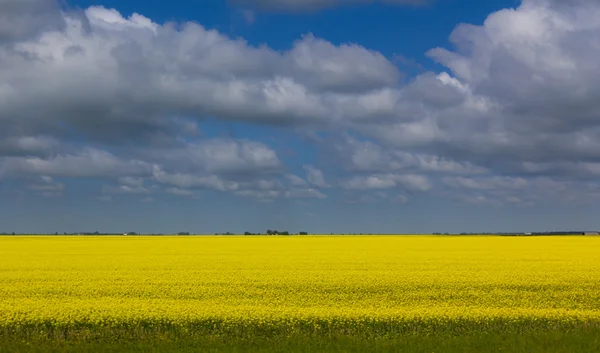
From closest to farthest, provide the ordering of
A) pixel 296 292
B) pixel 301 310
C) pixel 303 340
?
pixel 303 340, pixel 301 310, pixel 296 292

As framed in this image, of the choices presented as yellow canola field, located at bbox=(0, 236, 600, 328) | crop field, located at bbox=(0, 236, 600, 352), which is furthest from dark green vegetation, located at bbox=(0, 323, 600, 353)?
yellow canola field, located at bbox=(0, 236, 600, 328)

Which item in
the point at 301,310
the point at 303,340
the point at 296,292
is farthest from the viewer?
the point at 296,292

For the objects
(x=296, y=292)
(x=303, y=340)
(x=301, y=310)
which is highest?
(x=296, y=292)

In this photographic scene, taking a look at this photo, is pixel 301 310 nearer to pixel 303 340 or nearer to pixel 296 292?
pixel 303 340

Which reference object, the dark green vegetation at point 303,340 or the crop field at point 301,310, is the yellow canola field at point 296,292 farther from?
the dark green vegetation at point 303,340

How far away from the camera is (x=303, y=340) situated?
1482 centimetres

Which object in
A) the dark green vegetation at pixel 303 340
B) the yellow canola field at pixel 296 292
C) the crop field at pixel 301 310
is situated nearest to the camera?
the dark green vegetation at pixel 303 340

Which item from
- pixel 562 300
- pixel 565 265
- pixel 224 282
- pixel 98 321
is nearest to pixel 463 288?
pixel 562 300

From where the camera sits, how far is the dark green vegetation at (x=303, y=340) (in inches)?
550

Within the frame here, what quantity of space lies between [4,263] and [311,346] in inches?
1127

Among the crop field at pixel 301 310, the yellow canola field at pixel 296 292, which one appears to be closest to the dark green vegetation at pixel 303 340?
the crop field at pixel 301 310

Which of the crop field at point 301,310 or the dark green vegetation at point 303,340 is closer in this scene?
the dark green vegetation at point 303,340

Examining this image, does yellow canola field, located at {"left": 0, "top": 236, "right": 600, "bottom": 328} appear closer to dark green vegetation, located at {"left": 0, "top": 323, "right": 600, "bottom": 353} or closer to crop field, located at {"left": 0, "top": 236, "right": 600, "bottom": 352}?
crop field, located at {"left": 0, "top": 236, "right": 600, "bottom": 352}

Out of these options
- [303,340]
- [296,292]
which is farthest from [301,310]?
[296,292]
